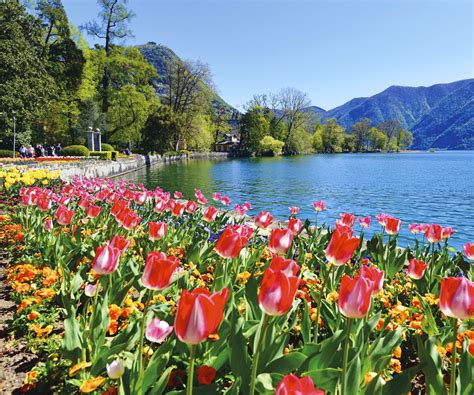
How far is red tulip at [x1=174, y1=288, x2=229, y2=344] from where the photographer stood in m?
1.19

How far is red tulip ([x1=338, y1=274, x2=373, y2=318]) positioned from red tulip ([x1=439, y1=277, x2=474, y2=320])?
336 millimetres

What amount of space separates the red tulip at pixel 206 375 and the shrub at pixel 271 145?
79410 millimetres

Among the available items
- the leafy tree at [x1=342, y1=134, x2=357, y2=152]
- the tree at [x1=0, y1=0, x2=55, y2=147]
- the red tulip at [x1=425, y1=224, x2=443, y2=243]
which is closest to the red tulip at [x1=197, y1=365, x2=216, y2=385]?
the red tulip at [x1=425, y1=224, x2=443, y2=243]

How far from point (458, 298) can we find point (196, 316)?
1.03 m

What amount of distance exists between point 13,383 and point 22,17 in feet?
127

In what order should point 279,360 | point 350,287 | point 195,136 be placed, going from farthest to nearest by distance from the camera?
point 195,136 → point 279,360 → point 350,287

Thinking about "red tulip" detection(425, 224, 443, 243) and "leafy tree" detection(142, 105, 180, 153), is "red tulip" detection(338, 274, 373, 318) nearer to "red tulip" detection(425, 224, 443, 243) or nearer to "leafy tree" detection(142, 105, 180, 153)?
"red tulip" detection(425, 224, 443, 243)

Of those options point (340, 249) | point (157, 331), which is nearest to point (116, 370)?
point (157, 331)

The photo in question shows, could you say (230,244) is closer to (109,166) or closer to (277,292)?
(277,292)

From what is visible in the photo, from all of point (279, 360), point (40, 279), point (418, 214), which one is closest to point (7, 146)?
point (418, 214)

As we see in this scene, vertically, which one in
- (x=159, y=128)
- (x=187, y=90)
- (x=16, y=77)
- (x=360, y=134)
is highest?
(x=187, y=90)

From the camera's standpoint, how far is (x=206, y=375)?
1863mm

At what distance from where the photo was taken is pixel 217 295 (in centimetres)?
122

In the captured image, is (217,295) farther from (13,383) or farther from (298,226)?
(298,226)
